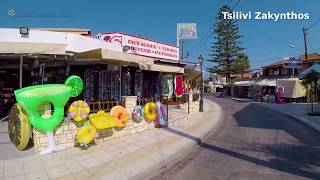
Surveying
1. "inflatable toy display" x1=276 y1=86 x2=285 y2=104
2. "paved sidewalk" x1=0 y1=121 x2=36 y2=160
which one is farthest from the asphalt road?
"inflatable toy display" x1=276 y1=86 x2=285 y2=104

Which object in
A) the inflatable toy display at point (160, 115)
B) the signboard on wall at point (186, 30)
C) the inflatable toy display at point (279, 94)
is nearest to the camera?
the inflatable toy display at point (160, 115)

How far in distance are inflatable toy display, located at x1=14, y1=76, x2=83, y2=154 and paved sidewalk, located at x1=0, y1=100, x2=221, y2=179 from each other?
66 cm

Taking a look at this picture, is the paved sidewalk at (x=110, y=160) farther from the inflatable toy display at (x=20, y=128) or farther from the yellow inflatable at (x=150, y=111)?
the yellow inflatable at (x=150, y=111)

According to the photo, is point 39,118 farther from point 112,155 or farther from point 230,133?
point 230,133

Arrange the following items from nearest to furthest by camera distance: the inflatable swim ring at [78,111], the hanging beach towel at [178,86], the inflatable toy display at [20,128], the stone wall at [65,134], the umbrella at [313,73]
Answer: the inflatable toy display at [20,128], the stone wall at [65,134], the inflatable swim ring at [78,111], the umbrella at [313,73], the hanging beach towel at [178,86]

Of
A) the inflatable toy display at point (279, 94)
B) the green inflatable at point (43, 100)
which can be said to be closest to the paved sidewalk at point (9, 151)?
the green inflatable at point (43, 100)

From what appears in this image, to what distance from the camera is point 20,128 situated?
745 centimetres

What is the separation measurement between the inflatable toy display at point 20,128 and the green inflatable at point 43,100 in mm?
209

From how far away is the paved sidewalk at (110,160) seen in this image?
617 centimetres

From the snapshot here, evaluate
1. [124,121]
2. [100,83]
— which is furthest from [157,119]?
[100,83]

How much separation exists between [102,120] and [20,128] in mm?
2253

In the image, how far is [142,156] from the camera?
7.68 meters


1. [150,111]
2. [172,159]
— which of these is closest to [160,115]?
[150,111]

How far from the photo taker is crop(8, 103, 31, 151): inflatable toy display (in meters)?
7.40
